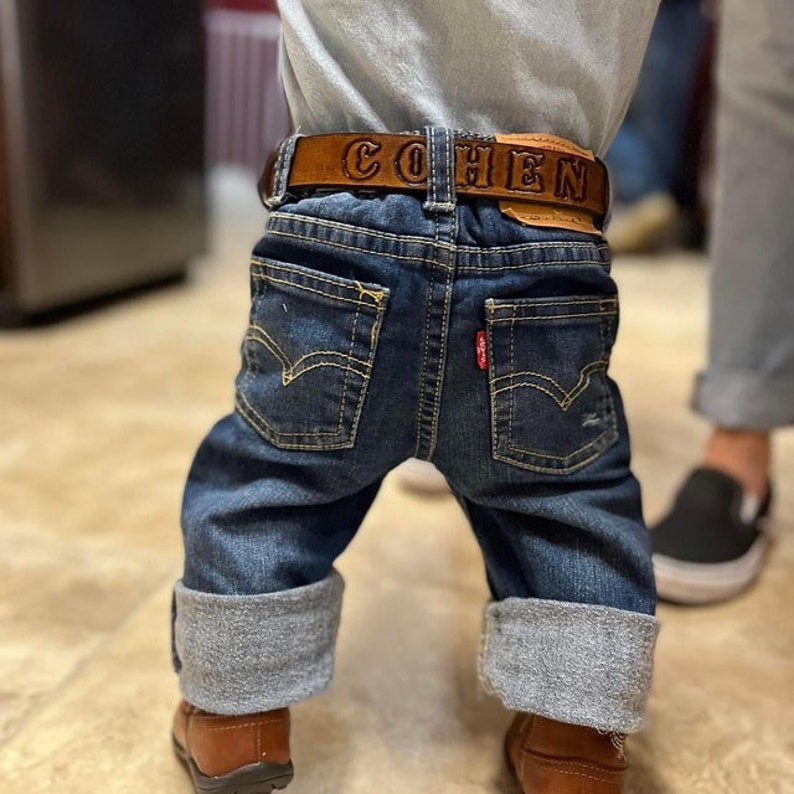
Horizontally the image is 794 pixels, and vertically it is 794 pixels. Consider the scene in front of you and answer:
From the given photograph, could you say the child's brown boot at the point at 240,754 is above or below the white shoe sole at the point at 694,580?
above

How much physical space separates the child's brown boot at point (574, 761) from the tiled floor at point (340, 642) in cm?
6

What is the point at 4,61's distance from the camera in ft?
4.23

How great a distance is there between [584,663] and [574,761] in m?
0.06

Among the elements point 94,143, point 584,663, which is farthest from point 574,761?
point 94,143

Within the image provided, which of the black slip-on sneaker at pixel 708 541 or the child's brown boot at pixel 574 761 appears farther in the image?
the black slip-on sneaker at pixel 708 541

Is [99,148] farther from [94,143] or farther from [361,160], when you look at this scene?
[361,160]

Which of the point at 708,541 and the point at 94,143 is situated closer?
the point at 708,541

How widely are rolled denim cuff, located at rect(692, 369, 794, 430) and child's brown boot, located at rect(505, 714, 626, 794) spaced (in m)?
0.41

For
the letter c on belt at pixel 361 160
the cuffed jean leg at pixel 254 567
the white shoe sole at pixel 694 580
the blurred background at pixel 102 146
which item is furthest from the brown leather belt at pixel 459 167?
the blurred background at pixel 102 146

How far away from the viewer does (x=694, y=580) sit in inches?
28.6

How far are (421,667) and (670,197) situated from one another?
2194 mm

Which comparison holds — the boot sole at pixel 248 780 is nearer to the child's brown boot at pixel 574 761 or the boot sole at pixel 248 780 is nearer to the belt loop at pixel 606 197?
the child's brown boot at pixel 574 761

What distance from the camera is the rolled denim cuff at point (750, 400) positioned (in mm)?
788

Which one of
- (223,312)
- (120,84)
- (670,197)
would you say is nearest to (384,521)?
(223,312)
